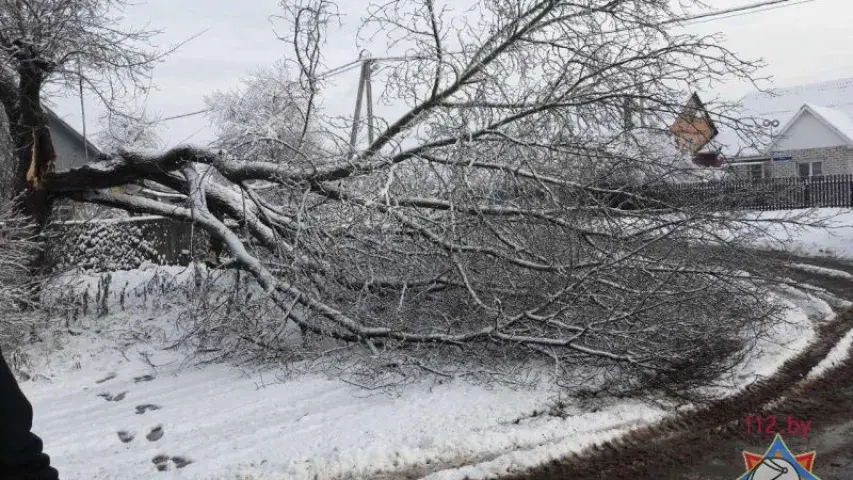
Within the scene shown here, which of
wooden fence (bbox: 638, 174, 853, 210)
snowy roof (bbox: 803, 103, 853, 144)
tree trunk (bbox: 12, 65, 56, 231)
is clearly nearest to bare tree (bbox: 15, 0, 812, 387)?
wooden fence (bbox: 638, 174, 853, 210)

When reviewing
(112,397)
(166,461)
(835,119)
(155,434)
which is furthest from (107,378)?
(835,119)

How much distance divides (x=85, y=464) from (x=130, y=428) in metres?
0.73

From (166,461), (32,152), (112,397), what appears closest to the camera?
(166,461)

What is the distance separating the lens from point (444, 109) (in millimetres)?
7098

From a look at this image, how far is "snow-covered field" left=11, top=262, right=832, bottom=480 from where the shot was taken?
170 inches

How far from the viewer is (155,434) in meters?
5.08

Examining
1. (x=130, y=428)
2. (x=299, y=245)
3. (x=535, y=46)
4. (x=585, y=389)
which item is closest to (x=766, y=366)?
(x=585, y=389)

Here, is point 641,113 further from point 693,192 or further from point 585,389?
point 585,389

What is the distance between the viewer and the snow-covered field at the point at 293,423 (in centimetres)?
433

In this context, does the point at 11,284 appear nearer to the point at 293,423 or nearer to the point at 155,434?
the point at 155,434

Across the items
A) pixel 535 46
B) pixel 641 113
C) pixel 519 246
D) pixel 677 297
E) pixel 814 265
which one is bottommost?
pixel 814 265

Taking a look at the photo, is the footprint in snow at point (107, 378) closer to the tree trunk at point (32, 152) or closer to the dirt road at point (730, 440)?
the tree trunk at point (32, 152)

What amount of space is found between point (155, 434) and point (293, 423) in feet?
3.26

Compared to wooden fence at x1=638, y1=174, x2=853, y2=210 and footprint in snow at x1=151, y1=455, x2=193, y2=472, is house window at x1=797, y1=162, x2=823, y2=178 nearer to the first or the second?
wooden fence at x1=638, y1=174, x2=853, y2=210
